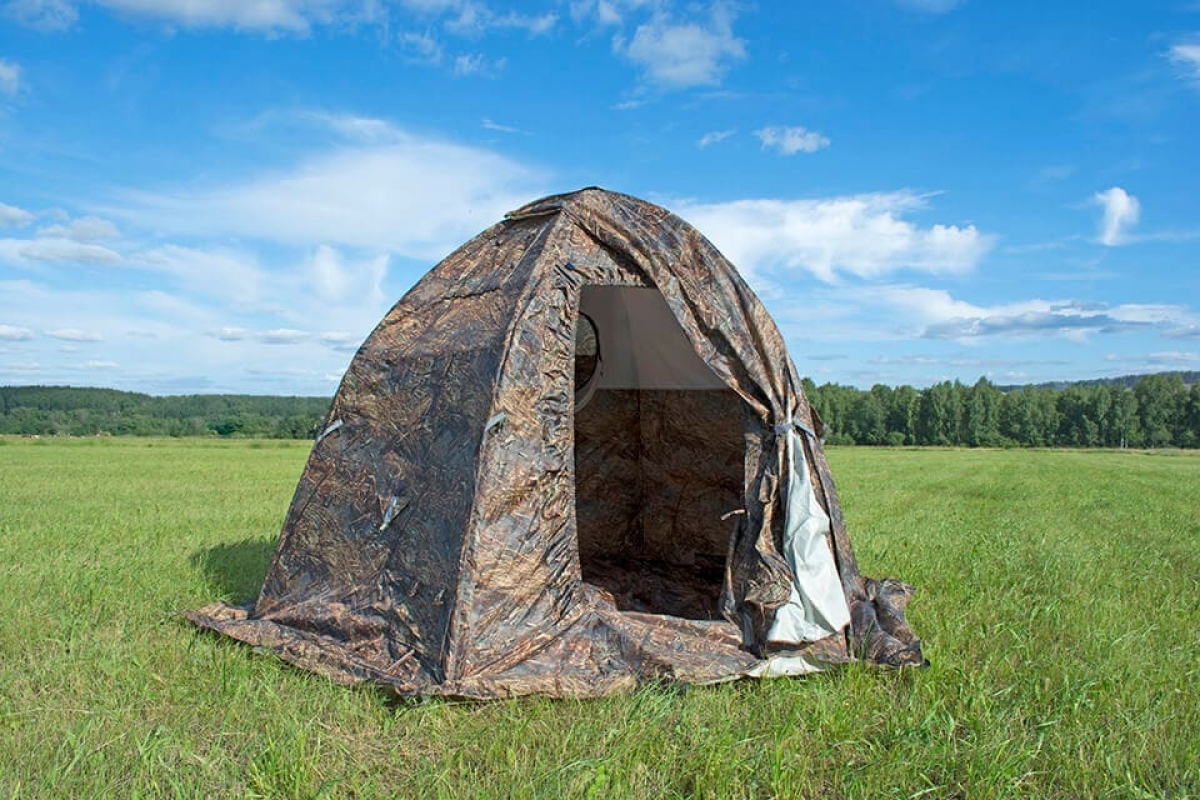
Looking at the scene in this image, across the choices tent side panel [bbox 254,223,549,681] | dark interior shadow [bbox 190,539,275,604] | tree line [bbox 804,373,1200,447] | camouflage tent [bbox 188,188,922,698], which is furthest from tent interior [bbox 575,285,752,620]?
tree line [bbox 804,373,1200,447]

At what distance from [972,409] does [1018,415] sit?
5930 mm

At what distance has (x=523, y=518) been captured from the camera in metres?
4.76

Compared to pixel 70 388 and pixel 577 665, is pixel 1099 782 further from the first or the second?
pixel 70 388

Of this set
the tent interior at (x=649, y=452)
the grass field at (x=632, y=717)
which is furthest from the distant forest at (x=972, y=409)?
the grass field at (x=632, y=717)

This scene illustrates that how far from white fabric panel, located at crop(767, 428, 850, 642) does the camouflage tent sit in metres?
0.01

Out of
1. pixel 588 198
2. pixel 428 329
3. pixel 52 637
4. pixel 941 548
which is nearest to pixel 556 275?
pixel 588 198

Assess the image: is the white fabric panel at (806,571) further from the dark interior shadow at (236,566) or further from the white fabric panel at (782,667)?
the dark interior shadow at (236,566)

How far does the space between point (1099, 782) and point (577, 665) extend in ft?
8.39

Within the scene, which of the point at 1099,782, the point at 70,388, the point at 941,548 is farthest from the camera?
the point at 70,388

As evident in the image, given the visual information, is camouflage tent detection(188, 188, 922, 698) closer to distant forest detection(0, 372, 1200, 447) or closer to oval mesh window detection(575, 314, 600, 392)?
oval mesh window detection(575, 314, 600, 392)

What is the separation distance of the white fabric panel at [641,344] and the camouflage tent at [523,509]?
1.73 m

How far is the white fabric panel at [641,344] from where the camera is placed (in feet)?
24.0

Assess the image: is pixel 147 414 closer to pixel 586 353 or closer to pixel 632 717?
pixel 586 353

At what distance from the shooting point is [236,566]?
7641 millimetres
